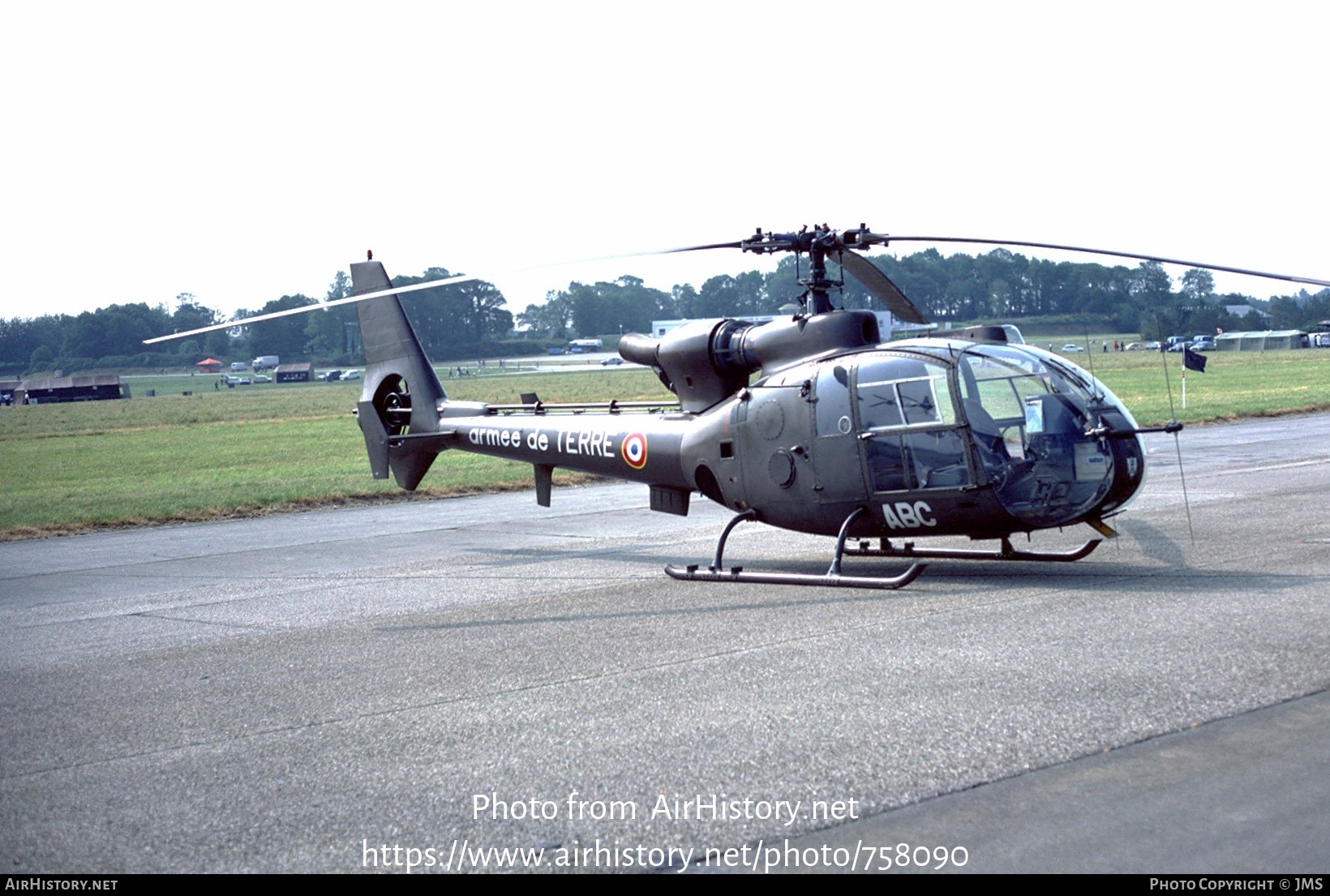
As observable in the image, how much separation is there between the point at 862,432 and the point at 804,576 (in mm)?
1366

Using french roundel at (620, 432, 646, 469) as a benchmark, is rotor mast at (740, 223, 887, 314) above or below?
above

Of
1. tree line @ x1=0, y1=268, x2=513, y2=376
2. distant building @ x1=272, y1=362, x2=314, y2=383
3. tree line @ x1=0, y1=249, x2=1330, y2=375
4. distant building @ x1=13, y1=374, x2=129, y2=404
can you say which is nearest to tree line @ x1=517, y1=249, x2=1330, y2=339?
tree line @ x1=0, y1=249, x2=1330, y2=375

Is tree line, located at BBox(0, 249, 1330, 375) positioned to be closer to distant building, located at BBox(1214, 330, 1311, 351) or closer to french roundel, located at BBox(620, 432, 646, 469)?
french roundel, located at BBox(620, 432, 646, 469)

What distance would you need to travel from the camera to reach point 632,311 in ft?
365

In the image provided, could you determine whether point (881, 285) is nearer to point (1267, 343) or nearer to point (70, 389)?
point (70, 389)

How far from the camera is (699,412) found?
12844 millimetres

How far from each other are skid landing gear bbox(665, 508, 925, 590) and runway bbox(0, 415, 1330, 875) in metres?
0.16

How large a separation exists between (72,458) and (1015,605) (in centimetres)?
3635

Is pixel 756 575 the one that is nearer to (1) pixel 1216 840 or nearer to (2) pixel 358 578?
(2) pixel 358 578

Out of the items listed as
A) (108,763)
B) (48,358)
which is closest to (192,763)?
(108,763)

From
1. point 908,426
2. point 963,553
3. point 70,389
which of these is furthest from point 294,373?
point 908,426

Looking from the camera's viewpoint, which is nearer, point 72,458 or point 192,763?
point 192,763

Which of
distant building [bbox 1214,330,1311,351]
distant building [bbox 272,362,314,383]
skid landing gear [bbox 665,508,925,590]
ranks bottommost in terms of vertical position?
distant building [bbox 1214,330,1311,351]

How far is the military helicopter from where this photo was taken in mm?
10422
